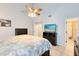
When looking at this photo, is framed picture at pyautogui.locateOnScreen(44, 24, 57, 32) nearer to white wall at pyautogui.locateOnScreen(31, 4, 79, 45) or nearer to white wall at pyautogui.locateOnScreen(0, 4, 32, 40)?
white wall at pyautogui.locateOnScreen(31, 4, 79, 45)

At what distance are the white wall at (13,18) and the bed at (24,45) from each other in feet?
0.25

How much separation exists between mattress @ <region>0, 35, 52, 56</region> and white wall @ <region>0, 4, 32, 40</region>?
4.1 inches

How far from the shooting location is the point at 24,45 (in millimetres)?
1668

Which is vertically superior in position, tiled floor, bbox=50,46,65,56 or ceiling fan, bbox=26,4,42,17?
ceiling fan, bbox=26,4,42,17

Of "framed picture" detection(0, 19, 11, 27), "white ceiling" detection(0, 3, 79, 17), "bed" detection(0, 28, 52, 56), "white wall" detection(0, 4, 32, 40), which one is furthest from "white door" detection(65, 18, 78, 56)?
"framed picture" detection(0, 19, 11, 27)

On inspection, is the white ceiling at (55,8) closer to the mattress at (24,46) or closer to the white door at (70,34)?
the white door at (70,34)

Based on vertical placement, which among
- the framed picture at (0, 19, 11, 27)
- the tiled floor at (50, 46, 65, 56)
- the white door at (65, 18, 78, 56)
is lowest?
the tiled floor at (50, 46, 65, 56)

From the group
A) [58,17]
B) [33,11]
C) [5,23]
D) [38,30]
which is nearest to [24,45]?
[38,30]

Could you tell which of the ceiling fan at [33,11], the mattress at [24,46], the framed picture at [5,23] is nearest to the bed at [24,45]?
the mattress at [24,46]

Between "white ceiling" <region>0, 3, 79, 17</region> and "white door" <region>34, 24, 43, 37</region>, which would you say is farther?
"white door" <region>34, 24, 43, 37</region>

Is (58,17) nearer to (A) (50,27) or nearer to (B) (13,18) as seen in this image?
(A) (50,27)

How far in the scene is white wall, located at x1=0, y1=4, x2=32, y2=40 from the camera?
1.67 m

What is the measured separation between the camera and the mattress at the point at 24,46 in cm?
159

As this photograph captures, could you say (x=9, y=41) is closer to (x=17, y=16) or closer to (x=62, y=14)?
(x=17, y=16)
